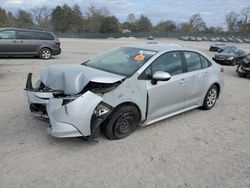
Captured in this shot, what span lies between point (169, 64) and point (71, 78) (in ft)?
6.36

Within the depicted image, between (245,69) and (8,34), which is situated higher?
(8,34)

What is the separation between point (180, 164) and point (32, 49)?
1264 cm

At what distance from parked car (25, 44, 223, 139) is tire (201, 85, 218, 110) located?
35cm

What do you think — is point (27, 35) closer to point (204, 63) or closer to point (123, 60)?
point (123, 60)

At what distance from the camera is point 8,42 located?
13852 millimetres

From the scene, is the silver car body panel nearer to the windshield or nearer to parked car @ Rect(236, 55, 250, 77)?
the windshield

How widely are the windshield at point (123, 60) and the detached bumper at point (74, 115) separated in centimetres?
96

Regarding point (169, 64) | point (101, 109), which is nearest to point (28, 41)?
point (169, 64)

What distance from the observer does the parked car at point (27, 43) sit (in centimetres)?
1388

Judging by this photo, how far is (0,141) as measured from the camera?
4324mm

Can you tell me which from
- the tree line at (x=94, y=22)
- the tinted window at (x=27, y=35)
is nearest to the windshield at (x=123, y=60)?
the tinted window at (x=27, y=35)

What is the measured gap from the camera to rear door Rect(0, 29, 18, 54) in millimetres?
13736

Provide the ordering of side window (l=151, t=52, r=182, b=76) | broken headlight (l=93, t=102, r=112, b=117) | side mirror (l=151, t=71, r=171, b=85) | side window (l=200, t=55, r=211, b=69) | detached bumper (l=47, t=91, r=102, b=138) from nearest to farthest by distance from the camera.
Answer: detached bumper (l=47, t=91, r=102, b=138) < broken headlight (l=93, t=102, r=112, b=117) < side mirror (l=151, t=71, r=171, b=85) < side window (l=151, t=52, r=182, b=76) < side window (l=200, t=55, r=211, b=69)

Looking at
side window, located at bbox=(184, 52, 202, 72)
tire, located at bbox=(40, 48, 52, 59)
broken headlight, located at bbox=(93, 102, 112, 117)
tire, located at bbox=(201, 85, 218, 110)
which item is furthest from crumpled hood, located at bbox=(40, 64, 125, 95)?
tire, located at bbox=(40, 48, 52, 59)
